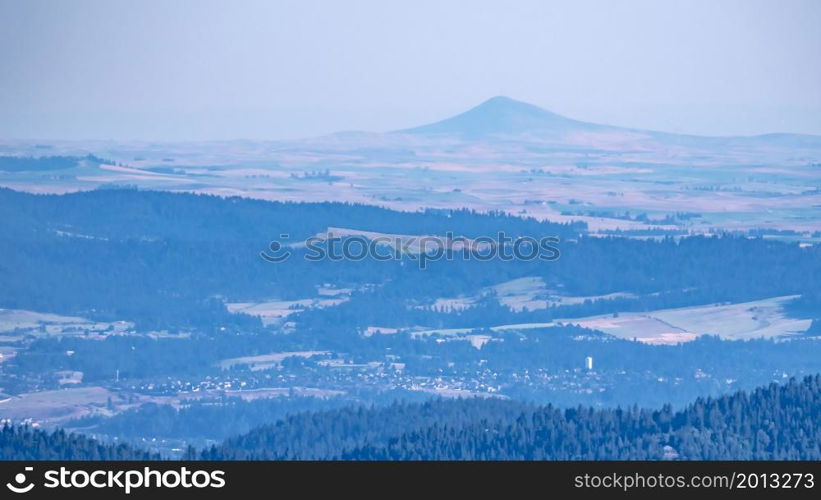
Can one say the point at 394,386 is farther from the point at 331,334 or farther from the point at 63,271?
the point at 63,271

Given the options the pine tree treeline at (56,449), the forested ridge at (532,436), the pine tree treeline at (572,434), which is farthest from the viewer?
the pine tree treeline at (56,449)

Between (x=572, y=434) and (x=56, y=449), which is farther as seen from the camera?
(x=56, y=449)

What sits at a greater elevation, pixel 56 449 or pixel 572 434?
pixel 572 434
